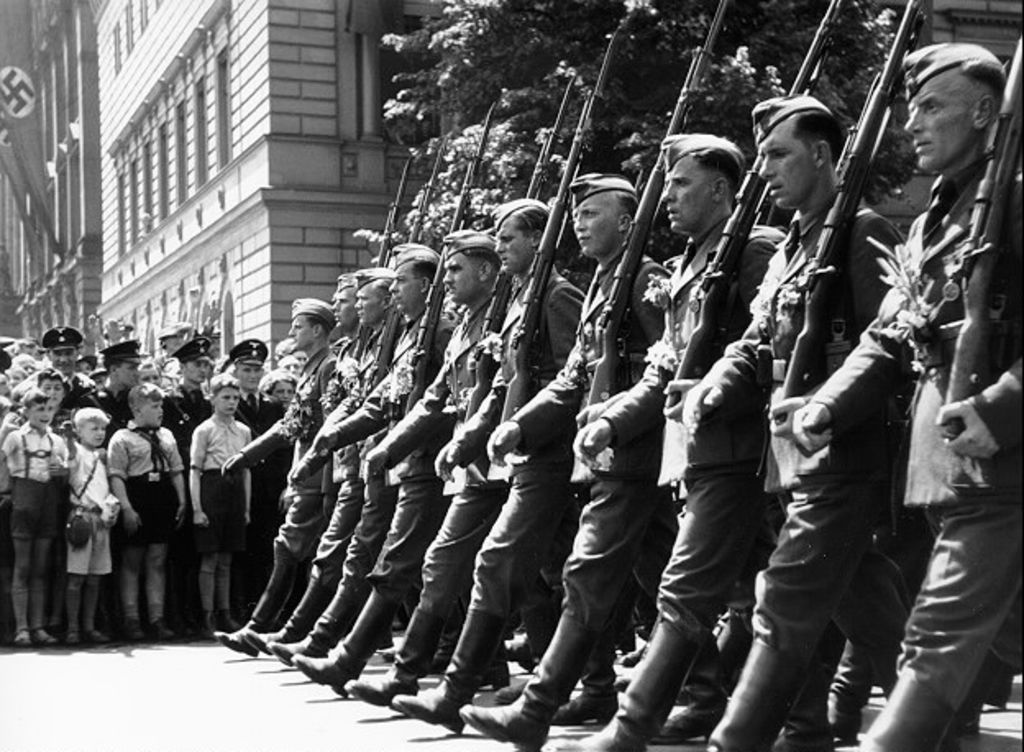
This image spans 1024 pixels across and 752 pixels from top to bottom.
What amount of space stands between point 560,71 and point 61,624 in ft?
31.1

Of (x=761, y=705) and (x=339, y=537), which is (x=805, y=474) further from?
(x=339, y=537)

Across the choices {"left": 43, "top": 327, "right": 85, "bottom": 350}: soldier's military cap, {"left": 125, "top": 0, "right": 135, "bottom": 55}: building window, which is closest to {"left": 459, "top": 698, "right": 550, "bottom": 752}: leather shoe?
{"left": 43, "top": 327, "right": 85, "bottom": 350}: soldier's military cap

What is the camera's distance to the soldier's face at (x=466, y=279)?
9094 mm

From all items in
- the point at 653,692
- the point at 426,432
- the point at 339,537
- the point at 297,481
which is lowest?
the point at 653,692

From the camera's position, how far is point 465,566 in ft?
27.1

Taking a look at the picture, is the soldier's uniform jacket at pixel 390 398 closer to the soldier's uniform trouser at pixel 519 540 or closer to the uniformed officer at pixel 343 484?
the uniformed officer at pixel 343 484

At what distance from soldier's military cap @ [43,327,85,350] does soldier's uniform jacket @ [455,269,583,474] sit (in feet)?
25.5

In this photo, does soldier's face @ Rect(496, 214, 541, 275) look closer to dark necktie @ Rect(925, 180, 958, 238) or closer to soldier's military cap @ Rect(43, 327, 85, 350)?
dark necktie @ Rect(925, 180, 958, 238)

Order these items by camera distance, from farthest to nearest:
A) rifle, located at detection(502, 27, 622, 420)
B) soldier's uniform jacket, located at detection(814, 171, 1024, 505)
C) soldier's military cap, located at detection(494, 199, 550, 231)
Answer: soldier's military cap, located at detection(494, 199, 550, 231)
rifle, located at detection(502, 27, 622, 420)
soldier's uniform jacket, located at detection(814, 171, 1024, 505)

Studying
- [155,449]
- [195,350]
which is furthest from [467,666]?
[195,350]

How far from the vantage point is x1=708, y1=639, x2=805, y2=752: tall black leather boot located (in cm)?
561

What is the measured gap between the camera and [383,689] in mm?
8578

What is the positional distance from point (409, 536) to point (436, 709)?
1451mm

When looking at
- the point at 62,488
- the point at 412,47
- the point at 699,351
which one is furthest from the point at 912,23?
the point at 412,47
